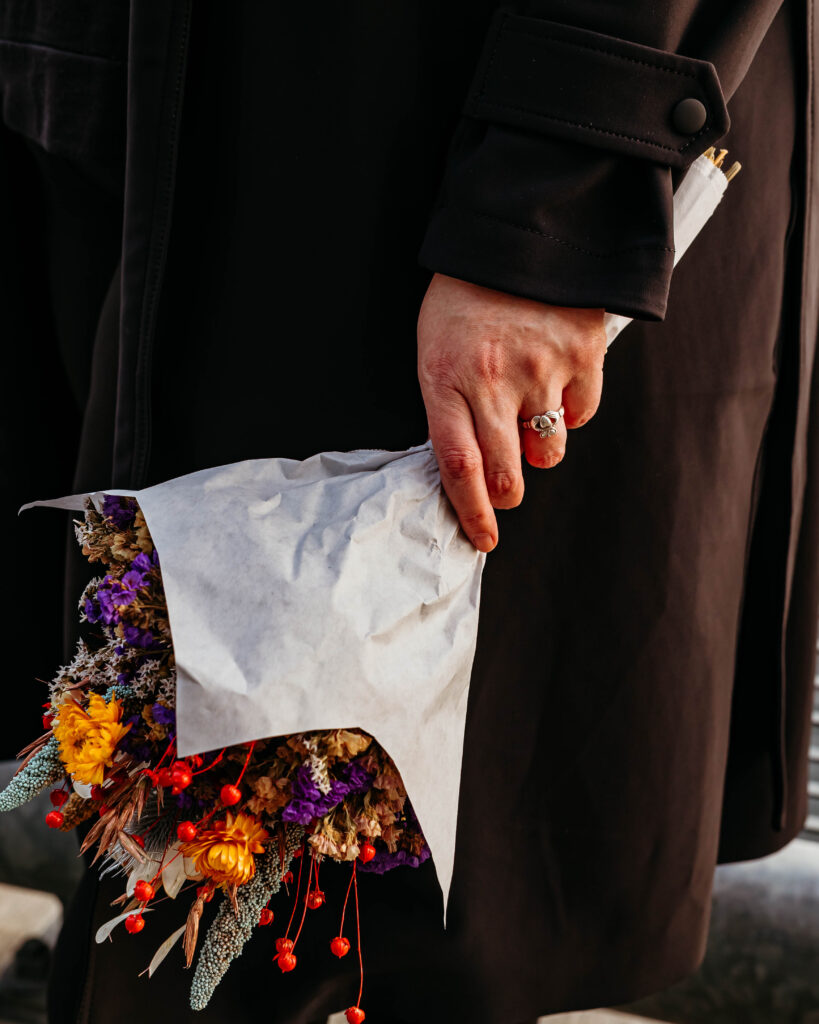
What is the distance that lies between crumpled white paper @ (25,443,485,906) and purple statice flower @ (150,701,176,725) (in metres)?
0.07

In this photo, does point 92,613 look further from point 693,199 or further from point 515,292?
point 693,199

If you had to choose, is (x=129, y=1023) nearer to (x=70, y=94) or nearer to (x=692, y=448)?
(x=692, y=448)

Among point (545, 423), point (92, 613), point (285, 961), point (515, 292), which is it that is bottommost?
point (285, 961)

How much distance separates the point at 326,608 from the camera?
2.35 feet

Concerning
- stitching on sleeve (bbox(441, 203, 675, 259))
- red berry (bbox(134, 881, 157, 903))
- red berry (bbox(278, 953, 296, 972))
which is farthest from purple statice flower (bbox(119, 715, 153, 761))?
stitching on sleeve (bbox(441, 203, 675, 259))

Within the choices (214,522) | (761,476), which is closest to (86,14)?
(214,522)

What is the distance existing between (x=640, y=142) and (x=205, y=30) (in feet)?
1.57

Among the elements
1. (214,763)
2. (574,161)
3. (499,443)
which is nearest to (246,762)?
(214,763)

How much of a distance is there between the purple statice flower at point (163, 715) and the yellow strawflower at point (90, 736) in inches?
1.4

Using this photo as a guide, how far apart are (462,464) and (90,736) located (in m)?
0.41

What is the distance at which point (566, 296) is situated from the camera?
80 centimetres

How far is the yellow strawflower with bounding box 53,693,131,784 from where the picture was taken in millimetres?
716

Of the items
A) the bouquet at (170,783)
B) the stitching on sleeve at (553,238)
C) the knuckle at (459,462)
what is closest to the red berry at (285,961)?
the bouquet at (170,783)

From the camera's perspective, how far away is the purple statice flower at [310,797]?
702mm
